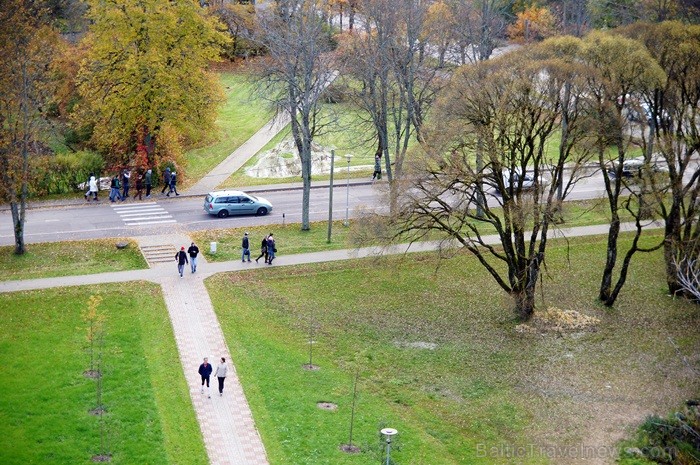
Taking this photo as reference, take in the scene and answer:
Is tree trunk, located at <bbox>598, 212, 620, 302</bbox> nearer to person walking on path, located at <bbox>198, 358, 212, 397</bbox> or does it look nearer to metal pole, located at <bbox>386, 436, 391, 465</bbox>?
metal pole, located at <bbox>386, 436, 391, 465</bbox>

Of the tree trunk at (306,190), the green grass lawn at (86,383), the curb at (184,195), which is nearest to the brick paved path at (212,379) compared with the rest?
the green grass lawn at (86,383)

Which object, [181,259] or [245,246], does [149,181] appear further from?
[181,259]

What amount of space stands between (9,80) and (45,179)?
1216 cm

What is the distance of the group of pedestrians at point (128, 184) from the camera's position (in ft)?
166

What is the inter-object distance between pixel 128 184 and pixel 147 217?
4.44 meters

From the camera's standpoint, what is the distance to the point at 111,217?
47.9 metres

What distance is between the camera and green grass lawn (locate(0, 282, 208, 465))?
26453 mm

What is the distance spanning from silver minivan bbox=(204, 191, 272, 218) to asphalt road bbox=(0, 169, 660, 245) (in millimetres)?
337

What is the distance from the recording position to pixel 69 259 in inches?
1633

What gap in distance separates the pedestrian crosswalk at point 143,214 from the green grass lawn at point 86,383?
359 inches

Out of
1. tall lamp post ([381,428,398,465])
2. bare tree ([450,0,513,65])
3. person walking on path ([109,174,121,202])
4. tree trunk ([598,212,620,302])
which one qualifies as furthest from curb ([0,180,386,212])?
tall lamp post ([381,428,398,465])

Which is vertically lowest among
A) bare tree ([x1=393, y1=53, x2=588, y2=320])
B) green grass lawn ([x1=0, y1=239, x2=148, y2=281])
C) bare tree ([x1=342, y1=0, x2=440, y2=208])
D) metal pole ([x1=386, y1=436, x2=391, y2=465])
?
metal pole ([x1=386, y1=436, x2=391, y2=465])

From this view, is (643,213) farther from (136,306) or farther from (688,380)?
(136,306)

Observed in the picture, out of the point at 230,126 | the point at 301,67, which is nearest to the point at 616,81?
the point at 301,67
